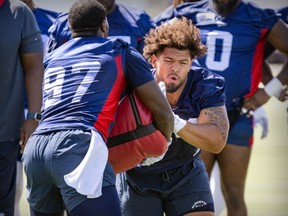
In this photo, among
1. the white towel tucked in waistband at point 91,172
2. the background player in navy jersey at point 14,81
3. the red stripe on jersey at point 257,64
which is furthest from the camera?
the red stripe on jersey at point 257,64

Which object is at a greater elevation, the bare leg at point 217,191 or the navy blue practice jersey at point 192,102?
the navy blue practice jersey at point 192,102

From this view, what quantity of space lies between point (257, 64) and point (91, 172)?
2931mm

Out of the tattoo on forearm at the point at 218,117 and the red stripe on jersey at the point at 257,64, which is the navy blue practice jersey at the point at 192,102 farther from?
the red stripe on jersey at the point at 257,64

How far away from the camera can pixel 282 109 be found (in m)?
14.9

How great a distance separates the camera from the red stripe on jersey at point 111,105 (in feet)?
13.8

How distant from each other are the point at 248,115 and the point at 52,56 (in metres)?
2.47

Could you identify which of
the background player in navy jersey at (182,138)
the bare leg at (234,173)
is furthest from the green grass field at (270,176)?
the background player in navy jersey at (182,138)

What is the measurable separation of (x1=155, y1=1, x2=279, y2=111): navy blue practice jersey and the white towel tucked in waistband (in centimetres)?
258

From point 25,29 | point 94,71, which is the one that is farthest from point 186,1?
point 94,71

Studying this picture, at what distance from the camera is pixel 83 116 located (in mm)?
4156

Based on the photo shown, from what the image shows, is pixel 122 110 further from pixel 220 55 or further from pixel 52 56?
pixel 220 55

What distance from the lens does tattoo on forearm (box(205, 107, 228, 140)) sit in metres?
4.92

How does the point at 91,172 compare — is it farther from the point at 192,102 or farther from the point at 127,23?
the point at 127,23

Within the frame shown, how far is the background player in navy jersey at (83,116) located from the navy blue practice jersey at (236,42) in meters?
2.21
